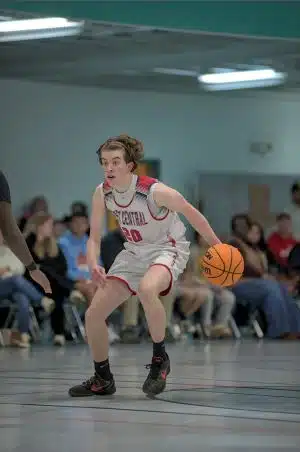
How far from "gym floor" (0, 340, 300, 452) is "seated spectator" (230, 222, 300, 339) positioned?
14.0 feet

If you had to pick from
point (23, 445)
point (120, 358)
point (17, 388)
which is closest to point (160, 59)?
point (120, 358)

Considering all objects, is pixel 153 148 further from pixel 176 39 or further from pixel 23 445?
pixel 23 445

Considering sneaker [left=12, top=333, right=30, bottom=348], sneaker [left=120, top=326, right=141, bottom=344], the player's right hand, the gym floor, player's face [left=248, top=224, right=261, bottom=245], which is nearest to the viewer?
the gym floor

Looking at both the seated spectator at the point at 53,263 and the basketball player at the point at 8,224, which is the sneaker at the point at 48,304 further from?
the basketball player at the point at 8,224

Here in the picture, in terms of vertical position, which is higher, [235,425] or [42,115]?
[42,115]

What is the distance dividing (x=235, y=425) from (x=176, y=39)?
952 centimetres

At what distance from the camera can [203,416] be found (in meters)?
6.48

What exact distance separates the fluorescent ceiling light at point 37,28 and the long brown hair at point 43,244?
7.14 feet

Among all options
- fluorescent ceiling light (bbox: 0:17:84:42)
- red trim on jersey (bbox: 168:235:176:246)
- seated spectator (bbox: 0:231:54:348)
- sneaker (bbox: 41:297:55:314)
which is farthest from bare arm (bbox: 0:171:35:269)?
sneaker (bbox: 41:297:55:314)

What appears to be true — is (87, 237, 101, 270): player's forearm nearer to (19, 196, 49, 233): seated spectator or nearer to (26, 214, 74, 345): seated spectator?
(26, 214, 74, 345): seated spectator

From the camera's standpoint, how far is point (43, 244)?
1473cm

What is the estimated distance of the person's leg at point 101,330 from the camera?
300 inches

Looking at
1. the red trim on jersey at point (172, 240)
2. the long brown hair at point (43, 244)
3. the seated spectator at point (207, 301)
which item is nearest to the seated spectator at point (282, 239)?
the seated spectator at point (207, 301)

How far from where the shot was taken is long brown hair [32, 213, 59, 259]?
14.7 meters
